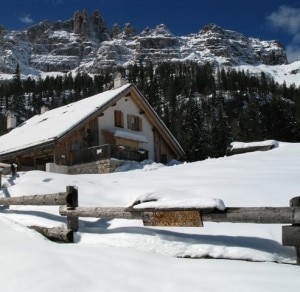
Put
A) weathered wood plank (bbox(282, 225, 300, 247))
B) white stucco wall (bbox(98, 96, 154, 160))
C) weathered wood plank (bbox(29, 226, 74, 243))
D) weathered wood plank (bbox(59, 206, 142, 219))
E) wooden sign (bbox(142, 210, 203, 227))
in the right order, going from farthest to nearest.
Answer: white stucco wall (bbox(98, 96, 154, 160))
weathered wood plank (bbox(29, 226, 74, 243))
weathered wood plank (bbox(59, 206, 142, 219))
wooden sign (bbox(142, 210, 203, 227))
weathered wood plank (bbox(282, 225, 300, 247))

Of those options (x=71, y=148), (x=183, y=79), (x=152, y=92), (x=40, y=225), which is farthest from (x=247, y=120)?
(x=183, y=79)

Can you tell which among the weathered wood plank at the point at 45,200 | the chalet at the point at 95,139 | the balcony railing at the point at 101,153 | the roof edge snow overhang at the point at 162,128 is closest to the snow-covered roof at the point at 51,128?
the chalet at the point at 95,139

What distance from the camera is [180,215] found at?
554cm

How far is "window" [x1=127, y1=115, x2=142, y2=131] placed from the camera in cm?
3085

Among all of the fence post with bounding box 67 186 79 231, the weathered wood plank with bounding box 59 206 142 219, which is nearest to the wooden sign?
the weathered wood plank with bounding box 59 206 142 219

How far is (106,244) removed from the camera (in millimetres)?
6258

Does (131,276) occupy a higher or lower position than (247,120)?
lower

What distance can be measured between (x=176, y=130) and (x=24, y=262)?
80507 millimetres

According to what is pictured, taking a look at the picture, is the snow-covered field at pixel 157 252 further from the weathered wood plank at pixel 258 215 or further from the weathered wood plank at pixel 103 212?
the weathered wood plank at pixel 103 212

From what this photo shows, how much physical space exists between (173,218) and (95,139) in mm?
22743

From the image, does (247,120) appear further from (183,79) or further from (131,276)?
(183,79)

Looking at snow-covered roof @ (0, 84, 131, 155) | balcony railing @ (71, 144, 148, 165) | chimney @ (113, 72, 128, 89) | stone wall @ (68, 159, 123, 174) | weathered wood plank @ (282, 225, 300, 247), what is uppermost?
chimney @ (113, 72, 128, 89)

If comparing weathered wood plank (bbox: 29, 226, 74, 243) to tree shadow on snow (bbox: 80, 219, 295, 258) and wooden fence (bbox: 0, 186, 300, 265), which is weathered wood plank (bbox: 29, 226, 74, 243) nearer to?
wooden fence (bbox: 0, 186, 300, 265)

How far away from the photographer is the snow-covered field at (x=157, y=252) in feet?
13.8
